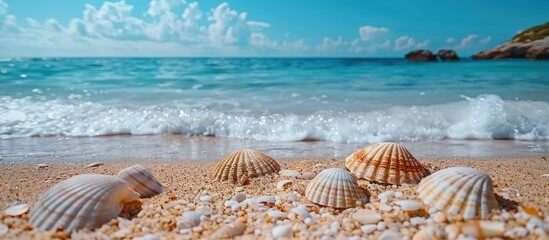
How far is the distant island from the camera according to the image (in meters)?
34.6

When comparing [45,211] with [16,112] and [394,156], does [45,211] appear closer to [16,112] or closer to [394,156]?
[394,156]

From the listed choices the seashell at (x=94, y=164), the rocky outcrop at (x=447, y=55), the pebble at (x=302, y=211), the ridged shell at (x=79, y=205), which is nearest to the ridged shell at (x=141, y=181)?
the ridged shell at (x=79, y=205)

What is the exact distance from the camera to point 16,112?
7.57 metres

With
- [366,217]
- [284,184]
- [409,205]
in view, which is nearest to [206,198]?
[284,184]

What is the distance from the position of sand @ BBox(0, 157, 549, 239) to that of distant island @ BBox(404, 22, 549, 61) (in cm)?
3894

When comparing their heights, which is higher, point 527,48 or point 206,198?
point 527,48

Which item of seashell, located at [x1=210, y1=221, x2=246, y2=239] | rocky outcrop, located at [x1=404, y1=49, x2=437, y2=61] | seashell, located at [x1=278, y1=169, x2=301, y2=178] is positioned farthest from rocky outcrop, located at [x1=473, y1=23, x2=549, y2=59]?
seashell, located at [x1=210, y1=221, x2=246, y2=239]

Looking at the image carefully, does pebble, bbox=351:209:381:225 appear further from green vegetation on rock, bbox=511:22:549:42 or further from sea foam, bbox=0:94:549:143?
green vegetation on rock, bbox=511:22:549:42

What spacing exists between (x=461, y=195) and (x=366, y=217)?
0.64 meters

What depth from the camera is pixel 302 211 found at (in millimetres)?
2566

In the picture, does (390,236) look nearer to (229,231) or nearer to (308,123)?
(229,231)

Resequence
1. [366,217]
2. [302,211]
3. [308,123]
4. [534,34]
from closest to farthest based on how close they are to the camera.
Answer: [366,217], [302,211], [308,123], [534,34]

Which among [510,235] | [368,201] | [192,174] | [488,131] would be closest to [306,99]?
[488,131]

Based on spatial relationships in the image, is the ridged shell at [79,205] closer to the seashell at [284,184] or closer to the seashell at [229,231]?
the seashell at [229,231]
